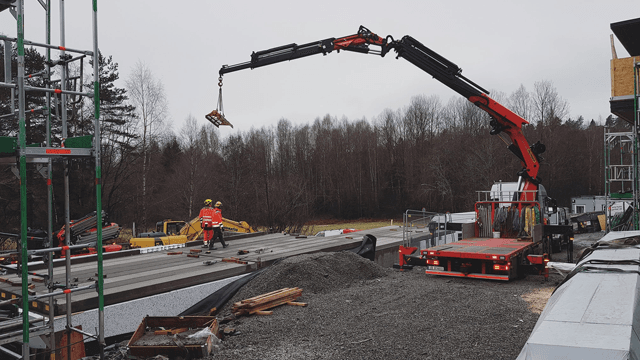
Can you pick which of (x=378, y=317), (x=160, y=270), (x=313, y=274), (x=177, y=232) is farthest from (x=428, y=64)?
(x=177, y=232)

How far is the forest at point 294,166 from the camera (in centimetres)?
2712

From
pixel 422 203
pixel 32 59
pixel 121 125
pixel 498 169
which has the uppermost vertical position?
pixel 32 59

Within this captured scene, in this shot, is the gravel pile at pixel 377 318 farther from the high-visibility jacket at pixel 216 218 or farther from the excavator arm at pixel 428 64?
the excavator arm at pixel 428 64

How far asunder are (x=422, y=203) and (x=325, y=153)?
1567 cm

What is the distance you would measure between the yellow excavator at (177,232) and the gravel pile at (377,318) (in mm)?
7955

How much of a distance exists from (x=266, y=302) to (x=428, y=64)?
9.68 metres

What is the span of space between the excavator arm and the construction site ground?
15.9 ft

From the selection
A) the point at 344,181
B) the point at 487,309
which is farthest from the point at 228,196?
the point at 487,309

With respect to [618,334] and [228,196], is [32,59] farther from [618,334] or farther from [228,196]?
[618,334]

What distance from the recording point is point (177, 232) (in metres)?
21.2

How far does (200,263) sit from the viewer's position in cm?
1112

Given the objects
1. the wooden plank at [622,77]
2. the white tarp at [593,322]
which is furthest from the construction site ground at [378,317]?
the wooden plank at [622,77]

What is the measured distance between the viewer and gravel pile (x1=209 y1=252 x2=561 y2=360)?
618 centimetres

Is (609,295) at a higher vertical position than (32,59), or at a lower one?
lower
